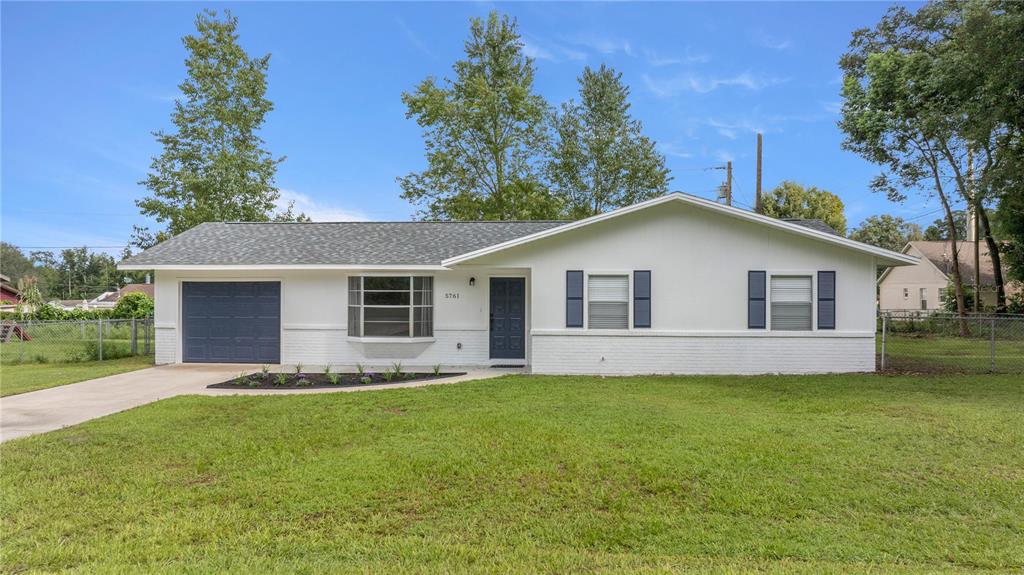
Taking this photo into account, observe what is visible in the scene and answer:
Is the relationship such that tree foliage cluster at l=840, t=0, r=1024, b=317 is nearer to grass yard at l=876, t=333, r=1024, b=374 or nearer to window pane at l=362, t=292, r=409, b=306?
grass yard at l=876, t=333, r=1024, b=374

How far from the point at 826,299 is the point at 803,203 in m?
30.6

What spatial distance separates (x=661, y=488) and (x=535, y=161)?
929 inches

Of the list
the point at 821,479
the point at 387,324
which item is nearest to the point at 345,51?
the point at 387,324


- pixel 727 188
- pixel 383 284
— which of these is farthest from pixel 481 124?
pixel 383 284

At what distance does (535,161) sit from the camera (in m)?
26.4

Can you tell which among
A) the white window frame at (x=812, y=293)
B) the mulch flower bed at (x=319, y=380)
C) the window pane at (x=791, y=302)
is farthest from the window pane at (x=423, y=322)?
the window pane at (x=791, y=302)

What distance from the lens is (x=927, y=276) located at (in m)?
36.2

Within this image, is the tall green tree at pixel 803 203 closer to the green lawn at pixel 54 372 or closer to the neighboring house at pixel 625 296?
the neighboring house at pixel 625 296

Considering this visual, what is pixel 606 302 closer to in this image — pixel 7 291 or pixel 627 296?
pixel 627 296

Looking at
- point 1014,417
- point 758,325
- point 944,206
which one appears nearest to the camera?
point 1014,417

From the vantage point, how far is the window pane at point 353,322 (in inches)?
468

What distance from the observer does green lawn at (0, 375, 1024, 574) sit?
3.26 meters

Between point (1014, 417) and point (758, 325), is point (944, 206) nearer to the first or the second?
point (758, 325)

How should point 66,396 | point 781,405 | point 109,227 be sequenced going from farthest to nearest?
point 109,227
point 66,396
point 781,405
